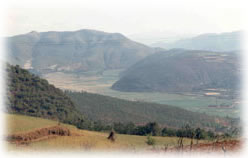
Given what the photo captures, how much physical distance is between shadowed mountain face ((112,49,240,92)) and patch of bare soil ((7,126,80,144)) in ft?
284

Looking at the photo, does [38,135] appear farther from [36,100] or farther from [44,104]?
[36,100]

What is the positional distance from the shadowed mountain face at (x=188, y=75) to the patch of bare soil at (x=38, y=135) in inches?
3407

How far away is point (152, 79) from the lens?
121438 millimetres

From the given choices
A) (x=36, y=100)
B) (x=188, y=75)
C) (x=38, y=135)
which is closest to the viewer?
(x=38, y=135)

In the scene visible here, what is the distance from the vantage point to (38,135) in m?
18.1

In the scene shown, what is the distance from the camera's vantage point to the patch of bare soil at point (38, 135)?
17416 millimetres

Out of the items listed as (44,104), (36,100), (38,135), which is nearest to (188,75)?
(44,104)

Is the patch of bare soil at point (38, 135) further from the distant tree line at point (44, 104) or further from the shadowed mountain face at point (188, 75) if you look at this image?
the shadowed mountain face at point (188, 75)

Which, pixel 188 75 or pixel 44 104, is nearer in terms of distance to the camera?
pixel 44 104

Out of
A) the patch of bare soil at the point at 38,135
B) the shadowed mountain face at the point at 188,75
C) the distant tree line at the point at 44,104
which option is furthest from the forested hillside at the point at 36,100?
the shadowed mountain face at the point at 188,75

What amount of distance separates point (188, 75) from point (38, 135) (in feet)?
337

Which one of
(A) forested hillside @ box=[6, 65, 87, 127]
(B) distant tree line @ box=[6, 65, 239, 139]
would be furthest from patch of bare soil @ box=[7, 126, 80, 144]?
(A) forested hillside @ box=[6, 65, 87, 127]

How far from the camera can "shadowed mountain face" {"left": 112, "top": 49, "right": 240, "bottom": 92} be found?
108438 millimetres

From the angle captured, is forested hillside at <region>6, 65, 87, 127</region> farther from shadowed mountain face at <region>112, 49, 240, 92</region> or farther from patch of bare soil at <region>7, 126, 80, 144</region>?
shadowed mountain face at <region>112, 49, 240, 92</region>
